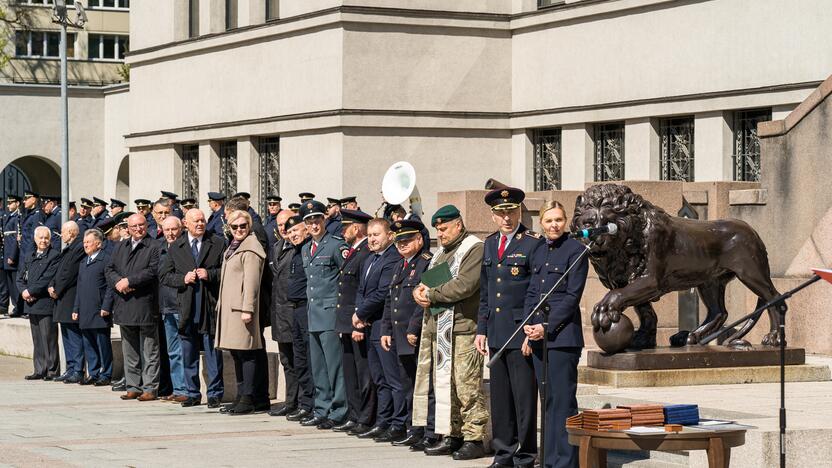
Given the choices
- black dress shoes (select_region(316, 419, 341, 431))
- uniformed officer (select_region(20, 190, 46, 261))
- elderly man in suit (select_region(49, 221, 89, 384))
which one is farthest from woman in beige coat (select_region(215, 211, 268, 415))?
uniformed officer (select_region(20, 190, 46, 261))

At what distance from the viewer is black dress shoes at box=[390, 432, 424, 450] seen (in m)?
14.2

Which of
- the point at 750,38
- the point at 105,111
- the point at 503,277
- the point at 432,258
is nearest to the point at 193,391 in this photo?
the point at 432,258

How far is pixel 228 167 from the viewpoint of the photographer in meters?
33.7

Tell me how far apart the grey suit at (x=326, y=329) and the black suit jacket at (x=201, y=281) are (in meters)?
1.70

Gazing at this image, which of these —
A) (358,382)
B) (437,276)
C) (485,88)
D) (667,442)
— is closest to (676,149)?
(485,88)

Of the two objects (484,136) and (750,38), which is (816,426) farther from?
(484,136)

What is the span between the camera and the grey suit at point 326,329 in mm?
15734

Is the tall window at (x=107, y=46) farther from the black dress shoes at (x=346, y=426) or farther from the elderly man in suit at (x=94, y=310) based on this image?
the black dress shoes at (x=346, y=426)

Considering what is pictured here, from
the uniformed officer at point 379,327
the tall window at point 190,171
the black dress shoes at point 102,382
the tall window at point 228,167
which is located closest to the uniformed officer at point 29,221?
the tall window at point 228,167

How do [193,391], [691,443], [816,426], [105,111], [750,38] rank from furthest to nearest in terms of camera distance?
[105,111], [750,38], [193,391], [816,426], [691,443]

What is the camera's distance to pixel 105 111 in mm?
43844

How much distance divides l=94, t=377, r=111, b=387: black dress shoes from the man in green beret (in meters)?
7.39

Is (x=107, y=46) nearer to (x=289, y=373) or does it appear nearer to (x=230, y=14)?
(x=230, y=14)

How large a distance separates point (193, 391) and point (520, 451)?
238 inches
